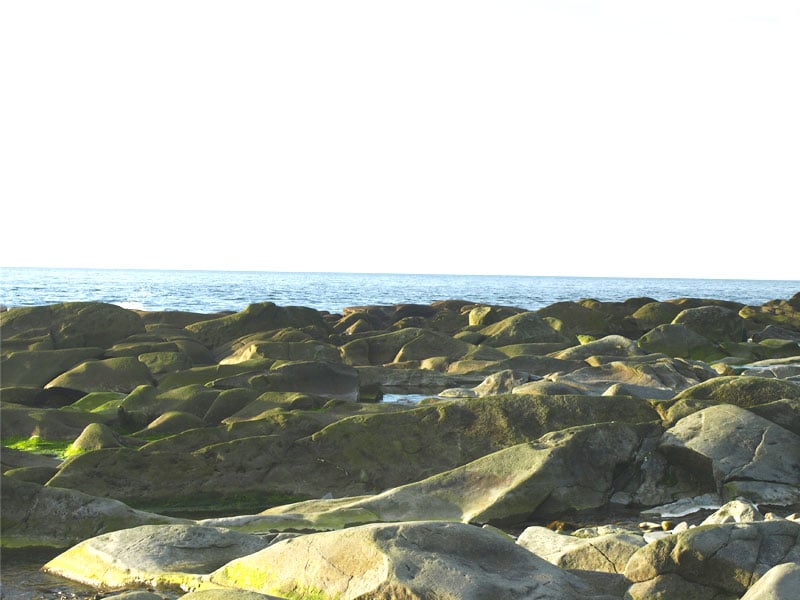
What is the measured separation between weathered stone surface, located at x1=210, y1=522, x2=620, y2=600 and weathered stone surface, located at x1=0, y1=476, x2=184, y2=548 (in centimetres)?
221

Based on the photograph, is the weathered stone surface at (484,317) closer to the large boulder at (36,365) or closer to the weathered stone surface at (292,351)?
the weathered stone surface at (292,351)

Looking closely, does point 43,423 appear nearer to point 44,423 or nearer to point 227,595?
point 44,423

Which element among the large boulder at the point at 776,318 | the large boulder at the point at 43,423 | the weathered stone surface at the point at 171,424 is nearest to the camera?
the weathered stone surface at the point at 171,424

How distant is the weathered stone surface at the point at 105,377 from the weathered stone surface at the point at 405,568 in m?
10.6

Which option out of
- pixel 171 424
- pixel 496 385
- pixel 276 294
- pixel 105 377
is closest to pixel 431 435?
pixel 171 424

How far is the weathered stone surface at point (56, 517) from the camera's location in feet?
26.6

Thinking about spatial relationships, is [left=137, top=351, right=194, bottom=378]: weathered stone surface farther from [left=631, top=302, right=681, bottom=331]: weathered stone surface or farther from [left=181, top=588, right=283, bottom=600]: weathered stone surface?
[left=631, top=302, right=681, bottom=331]: weathered stone surface

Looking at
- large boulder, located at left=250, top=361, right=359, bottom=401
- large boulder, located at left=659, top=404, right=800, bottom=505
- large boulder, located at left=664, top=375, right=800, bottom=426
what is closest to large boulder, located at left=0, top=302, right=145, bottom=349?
large boulder, located at left=250, top=361, right=359, bottom=401

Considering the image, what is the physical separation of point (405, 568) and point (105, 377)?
1214cm

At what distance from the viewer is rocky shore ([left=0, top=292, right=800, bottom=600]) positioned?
237 inches

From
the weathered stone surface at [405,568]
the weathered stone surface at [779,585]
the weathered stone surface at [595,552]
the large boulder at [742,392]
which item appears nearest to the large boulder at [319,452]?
the large boulder at [742,392]

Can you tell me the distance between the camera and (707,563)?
602cm

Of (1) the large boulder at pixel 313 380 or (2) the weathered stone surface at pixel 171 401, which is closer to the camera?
(2) the weathered stone surface at pixel 171 401

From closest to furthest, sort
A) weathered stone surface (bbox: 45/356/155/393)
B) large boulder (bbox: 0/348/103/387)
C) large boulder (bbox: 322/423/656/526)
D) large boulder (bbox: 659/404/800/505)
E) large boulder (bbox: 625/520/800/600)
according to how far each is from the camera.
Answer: large boulder (bbox: 625/520/800/600), large boulder (bbox: 322/423/656/526), large boulder (bbox: 659/404/800/505), weathered stone surface (bbox: 45/356/155/393), large boulder (bbox: 0/348/103/387)
